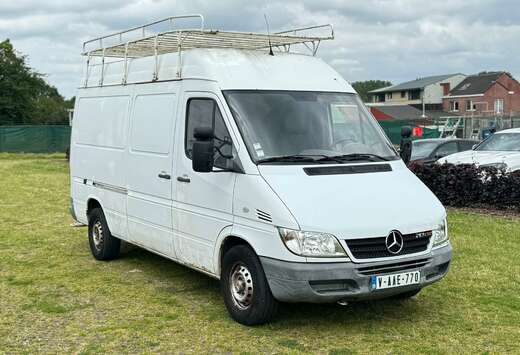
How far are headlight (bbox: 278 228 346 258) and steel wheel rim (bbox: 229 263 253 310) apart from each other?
66 centimetres

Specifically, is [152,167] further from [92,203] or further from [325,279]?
[325,279]

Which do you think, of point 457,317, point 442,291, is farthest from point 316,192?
point 442,291

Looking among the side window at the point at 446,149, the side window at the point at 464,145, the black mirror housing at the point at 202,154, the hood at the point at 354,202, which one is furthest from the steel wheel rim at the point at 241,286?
the side window at the point at 464,145

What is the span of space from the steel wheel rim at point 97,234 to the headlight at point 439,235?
471 centimetres

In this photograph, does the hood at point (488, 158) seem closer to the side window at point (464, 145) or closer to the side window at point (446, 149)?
the side window at point (446, 149)

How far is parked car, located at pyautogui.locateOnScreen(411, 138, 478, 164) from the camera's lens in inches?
719

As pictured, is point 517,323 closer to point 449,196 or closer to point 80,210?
point 80,210

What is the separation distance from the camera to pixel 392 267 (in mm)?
5723

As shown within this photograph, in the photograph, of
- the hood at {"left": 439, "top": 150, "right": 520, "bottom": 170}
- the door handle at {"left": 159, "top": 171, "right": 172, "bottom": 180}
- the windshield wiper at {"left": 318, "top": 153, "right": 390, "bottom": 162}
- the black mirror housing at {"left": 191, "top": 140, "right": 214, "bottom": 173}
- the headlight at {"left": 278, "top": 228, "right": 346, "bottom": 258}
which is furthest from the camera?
the hood at {"left": 439, "top": 150, "right": 520, "bottom": 170}

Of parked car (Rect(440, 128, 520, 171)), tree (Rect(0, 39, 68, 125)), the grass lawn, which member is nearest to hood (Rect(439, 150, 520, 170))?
parked car (Rect(440, 128, 520, 171))

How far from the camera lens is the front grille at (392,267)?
5.61m

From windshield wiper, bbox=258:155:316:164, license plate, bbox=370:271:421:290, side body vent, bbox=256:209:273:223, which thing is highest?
windshield wiper, bbox=258:155:316:164

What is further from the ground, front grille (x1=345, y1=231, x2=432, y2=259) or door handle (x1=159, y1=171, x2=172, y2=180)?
door handle (x1=159, y1=171, x2=172, y2=180)

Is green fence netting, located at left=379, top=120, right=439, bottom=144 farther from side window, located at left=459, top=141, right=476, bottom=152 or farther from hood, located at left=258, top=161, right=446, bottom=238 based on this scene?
hood, located at left=258, top=161, right=446, bottom=238
